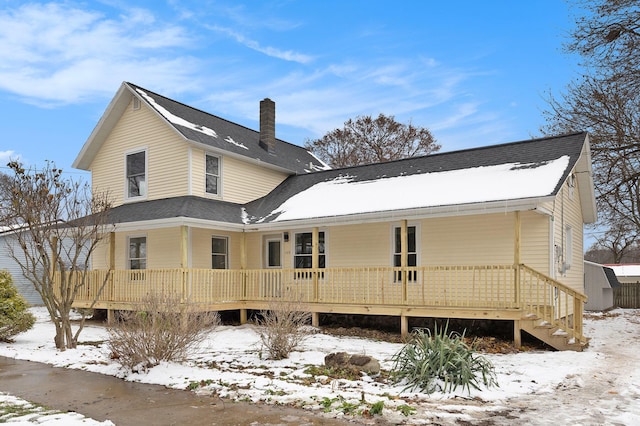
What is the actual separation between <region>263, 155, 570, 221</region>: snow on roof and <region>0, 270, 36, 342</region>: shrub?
6.97m

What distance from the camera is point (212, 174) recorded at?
58.1 feet

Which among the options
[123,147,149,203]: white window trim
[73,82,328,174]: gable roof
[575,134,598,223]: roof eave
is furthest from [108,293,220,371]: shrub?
[575,134,598,223]: roof eave

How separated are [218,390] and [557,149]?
11129mm

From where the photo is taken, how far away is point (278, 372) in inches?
348

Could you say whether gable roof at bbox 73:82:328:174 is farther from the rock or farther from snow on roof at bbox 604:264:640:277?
snow on roof at bbox 604:264:640:277

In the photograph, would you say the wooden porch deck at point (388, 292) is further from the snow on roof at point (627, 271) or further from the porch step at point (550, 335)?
the snow on roof at point (627, 271)

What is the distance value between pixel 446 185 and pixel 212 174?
7.62 meters

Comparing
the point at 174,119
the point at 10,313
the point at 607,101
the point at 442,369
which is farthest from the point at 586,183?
the point at 10,313

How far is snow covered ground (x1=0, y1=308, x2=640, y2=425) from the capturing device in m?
6.46

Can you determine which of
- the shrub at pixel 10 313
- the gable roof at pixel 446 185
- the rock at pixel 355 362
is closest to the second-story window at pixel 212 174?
the gable roof at pixel 446 185

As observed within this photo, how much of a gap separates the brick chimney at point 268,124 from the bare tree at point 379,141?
18.1 m

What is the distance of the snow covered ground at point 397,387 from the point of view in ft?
21.2

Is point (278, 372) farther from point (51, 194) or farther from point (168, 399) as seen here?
point (51, 194)

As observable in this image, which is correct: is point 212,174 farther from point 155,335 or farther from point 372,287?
A: point 155,335
